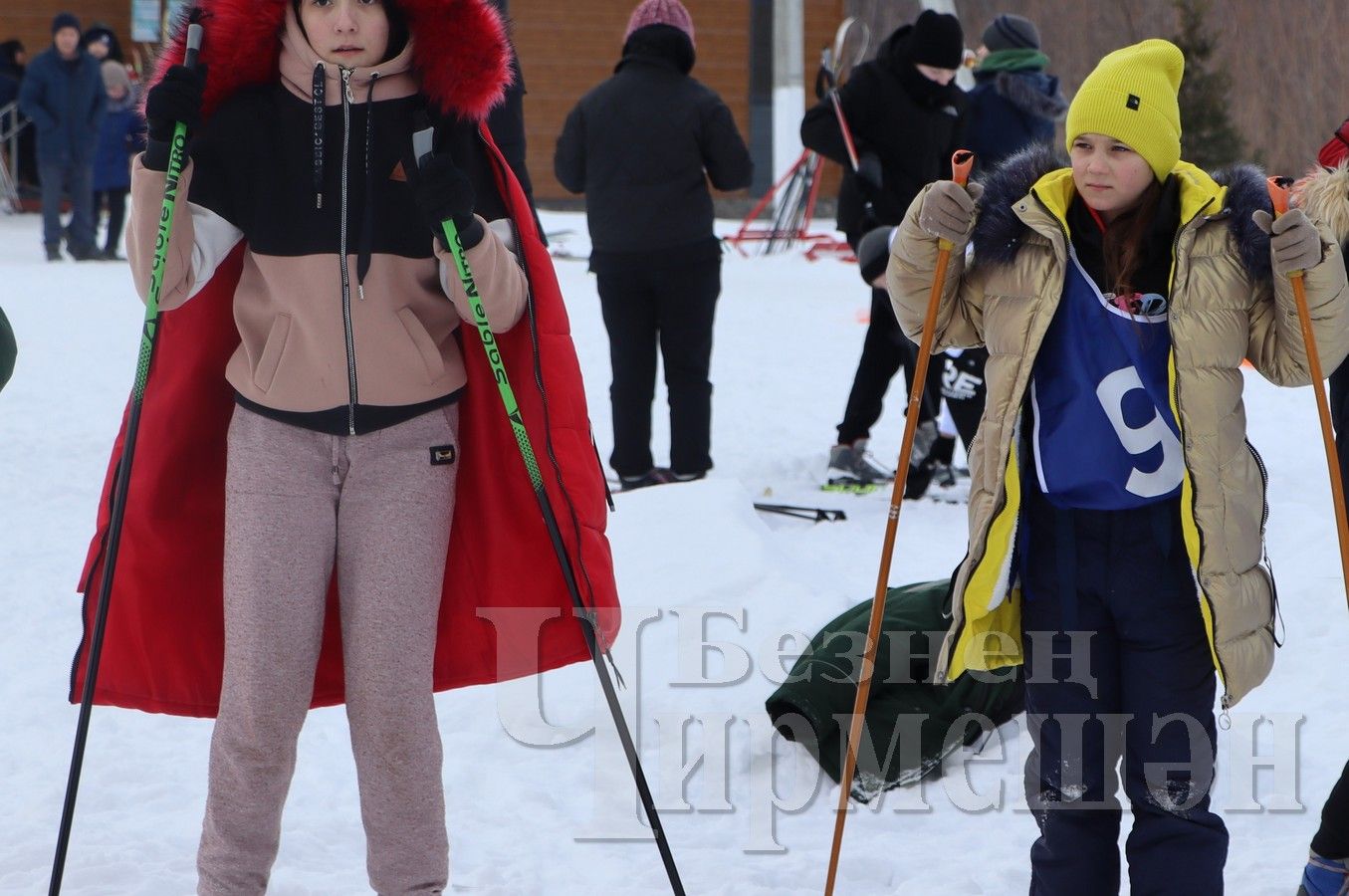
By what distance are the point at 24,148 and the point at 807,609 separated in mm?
14743

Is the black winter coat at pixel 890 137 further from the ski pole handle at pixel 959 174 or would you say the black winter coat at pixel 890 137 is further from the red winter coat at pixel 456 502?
the red winter coat at pixel 456 502

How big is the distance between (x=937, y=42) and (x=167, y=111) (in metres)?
4.13

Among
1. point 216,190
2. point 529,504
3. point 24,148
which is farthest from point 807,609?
point 24,148

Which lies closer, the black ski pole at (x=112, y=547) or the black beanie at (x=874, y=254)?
the black ski pole at (x=112, y=547)

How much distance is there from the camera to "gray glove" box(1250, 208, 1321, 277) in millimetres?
2367

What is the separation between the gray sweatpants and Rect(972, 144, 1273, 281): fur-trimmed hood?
3.22 ft

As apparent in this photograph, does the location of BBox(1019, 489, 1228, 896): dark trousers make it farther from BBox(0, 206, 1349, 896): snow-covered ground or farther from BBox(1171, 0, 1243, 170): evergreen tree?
BBox(1171, 0, 1243, 170): evergreen tree

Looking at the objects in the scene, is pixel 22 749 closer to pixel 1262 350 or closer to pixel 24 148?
pixel 1262 350

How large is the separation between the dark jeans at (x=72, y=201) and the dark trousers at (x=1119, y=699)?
37.2 feet

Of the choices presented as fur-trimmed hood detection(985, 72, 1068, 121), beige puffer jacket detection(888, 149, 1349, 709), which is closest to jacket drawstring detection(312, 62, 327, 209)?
beige puffer jacket detection(888, 149, 1349, 709)

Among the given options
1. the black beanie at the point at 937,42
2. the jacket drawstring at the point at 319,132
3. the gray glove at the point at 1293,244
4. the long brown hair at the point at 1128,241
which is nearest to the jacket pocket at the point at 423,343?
the jacket drawstring at the point at 319,132

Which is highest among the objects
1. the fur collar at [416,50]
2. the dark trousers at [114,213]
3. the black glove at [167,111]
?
the fur collar at [416,50]

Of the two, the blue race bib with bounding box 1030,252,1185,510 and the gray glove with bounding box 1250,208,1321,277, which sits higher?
the gray glove with bounding box 1250,208,1321,277

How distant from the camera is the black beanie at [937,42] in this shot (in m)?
5.91
